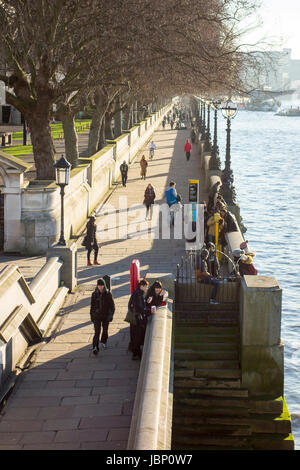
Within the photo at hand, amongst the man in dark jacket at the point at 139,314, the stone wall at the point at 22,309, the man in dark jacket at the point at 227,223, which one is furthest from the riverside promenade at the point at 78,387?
the man in dark jacket at the point at 227,223

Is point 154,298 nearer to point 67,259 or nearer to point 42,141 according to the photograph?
point 67,259

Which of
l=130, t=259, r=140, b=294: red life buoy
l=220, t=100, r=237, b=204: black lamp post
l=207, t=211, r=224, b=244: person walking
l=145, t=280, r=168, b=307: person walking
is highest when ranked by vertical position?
l=220, t=100, r=237, b=204: black lamp post

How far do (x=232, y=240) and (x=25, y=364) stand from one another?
7.63 m

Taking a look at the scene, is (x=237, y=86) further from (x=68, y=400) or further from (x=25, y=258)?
(x=68, y=400)

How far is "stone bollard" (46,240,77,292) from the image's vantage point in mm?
16953

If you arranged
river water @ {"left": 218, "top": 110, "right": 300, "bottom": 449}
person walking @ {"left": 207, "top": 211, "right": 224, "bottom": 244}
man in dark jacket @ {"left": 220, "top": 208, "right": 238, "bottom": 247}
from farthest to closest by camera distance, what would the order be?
river water @ {"left": 218, "top": 110, "right": 300, "bottom": 449}, man in dark jacket @ {"left": 220, "top": 208, "right": 238, "bottom": 247}, person walking @ {"left": 207, "top": 211, "right": 224, "bottom": 244}

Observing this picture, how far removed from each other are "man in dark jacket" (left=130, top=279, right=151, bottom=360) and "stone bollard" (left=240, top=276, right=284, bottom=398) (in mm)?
2335

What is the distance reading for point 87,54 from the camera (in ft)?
78.9

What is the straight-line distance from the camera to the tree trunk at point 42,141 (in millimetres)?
24000

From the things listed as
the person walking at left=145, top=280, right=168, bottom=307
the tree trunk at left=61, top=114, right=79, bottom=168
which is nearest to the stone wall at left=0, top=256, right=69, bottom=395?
the person walking at left=145, top=280, right=168, bottom=307

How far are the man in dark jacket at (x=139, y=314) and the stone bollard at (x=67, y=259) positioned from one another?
4.69 m

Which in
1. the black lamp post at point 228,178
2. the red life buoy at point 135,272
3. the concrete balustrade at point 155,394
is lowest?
the concrete balustrade at point 155,394

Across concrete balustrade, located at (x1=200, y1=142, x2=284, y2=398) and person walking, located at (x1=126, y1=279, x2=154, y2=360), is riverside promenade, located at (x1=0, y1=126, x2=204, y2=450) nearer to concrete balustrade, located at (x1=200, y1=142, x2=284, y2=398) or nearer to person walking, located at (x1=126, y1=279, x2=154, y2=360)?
person walking, located at (x1=126, y1=279, x2=154, y2=360)

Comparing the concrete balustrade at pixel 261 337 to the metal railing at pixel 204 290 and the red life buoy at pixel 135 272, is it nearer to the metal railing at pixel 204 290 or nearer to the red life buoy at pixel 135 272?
the metal railing at pixel 204 290
